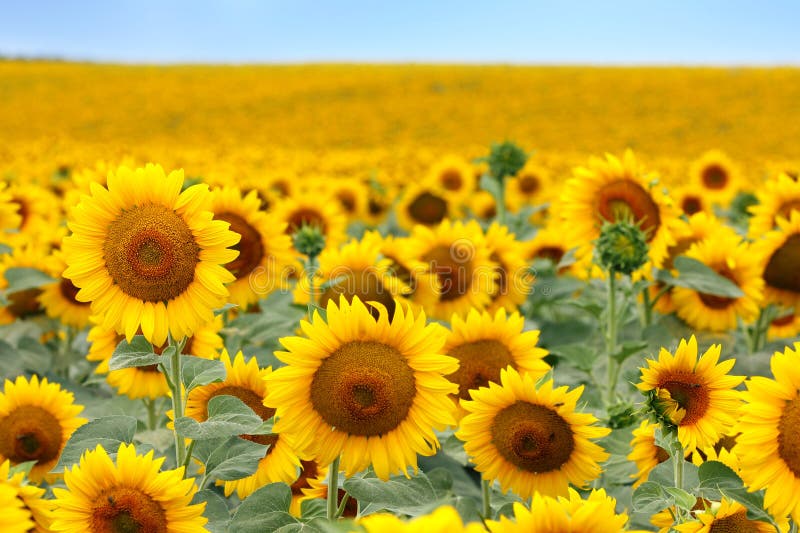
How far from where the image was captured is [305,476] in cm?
226

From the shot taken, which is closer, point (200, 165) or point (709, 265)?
point (709, 265)

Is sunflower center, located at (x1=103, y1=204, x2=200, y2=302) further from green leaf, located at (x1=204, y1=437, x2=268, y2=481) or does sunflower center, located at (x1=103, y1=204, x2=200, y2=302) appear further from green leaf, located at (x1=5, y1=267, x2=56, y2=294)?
green leaf, located at (x1=5, y1=267, x2=56, y2=294)

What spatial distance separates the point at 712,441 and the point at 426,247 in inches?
77.5

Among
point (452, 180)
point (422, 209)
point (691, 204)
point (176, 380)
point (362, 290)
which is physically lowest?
point (176, 380)

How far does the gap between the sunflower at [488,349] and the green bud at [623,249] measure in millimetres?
575

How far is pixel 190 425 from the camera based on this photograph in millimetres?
1765

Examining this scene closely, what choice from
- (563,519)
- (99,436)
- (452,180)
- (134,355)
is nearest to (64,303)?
(99,436)

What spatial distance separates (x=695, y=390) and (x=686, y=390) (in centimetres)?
2

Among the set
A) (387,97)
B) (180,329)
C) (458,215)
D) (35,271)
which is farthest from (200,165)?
(387,97)

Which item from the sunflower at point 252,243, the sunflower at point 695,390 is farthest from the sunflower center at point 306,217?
the sunflower at point 695,390

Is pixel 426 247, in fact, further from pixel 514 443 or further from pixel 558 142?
pixel 558 142

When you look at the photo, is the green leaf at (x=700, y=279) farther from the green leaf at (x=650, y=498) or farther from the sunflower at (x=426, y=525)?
the sunflower at (x=426, y=525)

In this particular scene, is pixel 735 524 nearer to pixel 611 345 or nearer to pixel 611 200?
pixel 611 345

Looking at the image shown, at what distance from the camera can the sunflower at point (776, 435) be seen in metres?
1.59
